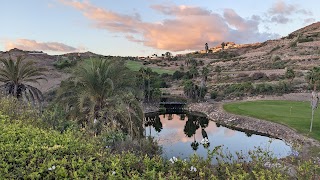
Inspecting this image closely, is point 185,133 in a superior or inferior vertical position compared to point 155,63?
inferior

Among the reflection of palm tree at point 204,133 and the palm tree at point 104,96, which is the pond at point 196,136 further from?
the palm tree at point 104,96

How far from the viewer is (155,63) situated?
396ft

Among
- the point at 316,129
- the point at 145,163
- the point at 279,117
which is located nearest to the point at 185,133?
the point at 279,117

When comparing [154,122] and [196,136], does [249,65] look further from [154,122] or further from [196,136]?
[196,136]

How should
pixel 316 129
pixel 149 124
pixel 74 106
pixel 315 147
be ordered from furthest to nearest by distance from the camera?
pixel 149 124 → pixel 316 129 → pixel 315 147 → pixel 74 106

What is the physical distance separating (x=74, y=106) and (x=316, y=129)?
23.1 metres

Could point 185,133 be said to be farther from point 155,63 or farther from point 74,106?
point 155,63

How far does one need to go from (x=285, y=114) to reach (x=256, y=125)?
482 cm

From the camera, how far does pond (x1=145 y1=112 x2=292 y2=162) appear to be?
25755mm

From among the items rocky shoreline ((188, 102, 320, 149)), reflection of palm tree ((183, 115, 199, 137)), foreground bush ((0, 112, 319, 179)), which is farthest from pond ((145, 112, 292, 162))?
foreground bush ((0, 112, 319, 179))

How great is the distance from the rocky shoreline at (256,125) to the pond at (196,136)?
87 cm

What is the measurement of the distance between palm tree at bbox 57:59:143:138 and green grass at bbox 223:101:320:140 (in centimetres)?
1819

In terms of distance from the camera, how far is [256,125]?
35.8 m

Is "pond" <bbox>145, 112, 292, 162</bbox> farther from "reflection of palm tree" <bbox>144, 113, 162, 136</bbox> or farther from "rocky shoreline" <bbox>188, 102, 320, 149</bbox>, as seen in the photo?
"rocky shoreline" <bbox>188, 102, 320, 149</bbox>
